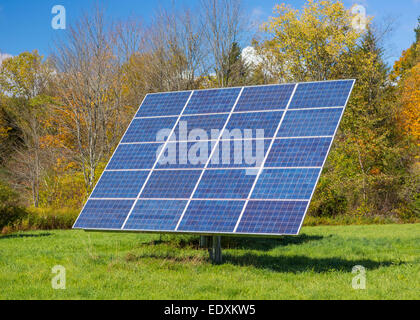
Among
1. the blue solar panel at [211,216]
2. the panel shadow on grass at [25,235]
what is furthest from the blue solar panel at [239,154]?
the panel shadow on grass at [25,235]

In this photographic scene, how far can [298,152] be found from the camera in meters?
11.0

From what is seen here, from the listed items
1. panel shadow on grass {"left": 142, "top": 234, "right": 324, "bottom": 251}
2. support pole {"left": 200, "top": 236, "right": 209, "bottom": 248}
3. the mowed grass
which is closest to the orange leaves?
the mowed grass

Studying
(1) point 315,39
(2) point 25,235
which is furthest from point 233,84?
(2) point 25,235

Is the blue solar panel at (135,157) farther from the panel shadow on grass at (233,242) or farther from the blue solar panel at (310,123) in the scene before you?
the panel shadow on grass at (233,242)

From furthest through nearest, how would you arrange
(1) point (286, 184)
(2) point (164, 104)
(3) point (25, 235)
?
(3) point (25, 235)
(2) point (164, 104)
(1) point (286, 184)

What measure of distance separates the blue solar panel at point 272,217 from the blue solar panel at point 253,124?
2.11 metres

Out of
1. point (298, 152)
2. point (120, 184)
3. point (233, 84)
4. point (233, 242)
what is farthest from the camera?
point (233, 84)

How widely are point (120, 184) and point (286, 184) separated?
165 inches

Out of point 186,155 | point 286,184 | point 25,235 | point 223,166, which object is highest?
point 186,155

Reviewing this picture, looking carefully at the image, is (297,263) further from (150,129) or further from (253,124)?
(150,129)

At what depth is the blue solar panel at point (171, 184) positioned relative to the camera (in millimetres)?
11445

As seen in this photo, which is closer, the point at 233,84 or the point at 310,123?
the point at 310,123

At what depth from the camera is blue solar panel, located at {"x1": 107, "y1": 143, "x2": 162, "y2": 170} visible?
12.6 meters
